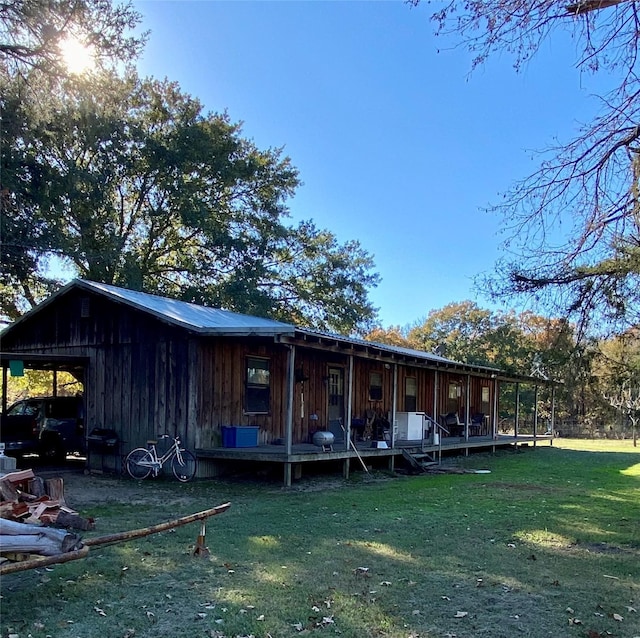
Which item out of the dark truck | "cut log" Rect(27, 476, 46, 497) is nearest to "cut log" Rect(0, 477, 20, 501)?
"cut log" Rect(27, 476, 46, 497)

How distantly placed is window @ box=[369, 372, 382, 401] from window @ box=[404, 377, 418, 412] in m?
1.47

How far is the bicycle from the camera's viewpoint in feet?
36.9

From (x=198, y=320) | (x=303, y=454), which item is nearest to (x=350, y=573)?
(x=303, y=454)

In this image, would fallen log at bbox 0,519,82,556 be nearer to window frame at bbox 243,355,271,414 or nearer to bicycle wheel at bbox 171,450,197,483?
bicycle wheel at bbox 171,450,197,483

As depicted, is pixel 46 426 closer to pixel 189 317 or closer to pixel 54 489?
pixel 189 317

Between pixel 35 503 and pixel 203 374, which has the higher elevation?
pixel 203 374

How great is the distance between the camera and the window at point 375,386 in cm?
1645

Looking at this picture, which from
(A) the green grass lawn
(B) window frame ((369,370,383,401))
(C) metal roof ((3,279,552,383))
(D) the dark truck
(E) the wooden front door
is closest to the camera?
(A) the green grass lawn

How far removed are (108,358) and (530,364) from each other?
8.52m

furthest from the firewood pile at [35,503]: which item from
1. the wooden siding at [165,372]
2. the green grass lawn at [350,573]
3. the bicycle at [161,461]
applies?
the wooden siding at [165,372]

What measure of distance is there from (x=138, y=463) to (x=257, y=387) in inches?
114

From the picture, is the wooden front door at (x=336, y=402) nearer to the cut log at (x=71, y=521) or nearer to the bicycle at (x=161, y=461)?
the bicycle at (x=161, y=461)

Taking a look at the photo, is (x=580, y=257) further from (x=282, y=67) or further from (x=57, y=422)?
(x=57, y=422)

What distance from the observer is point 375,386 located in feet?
54.7
